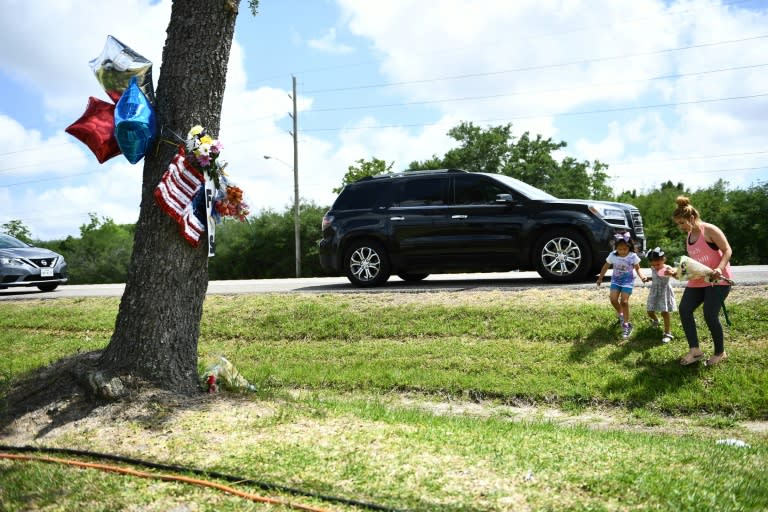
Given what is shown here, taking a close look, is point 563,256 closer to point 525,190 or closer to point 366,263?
point 525,190

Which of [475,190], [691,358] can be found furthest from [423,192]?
[691,358]

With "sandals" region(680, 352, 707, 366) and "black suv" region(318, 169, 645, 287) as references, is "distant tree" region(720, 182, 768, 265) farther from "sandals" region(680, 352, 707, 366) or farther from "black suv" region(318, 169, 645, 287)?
"sandals" region(680, 352, 707, 366)

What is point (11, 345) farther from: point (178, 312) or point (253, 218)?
point (253, 218)

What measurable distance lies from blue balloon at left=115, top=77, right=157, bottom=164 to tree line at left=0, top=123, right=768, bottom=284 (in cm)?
2351

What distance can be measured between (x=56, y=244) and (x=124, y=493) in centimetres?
5562

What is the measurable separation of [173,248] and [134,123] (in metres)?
1.12

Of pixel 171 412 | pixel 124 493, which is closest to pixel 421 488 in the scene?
pixel 124 493

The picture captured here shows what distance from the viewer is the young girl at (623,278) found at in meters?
9.06

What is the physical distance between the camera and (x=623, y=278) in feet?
29.9

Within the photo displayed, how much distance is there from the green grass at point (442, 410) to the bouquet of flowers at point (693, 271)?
1020mm

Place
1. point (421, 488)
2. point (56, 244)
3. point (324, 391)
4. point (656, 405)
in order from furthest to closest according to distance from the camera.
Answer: point (56, 244)
point (324, 391)
point (656, 405)
point (421, 488)

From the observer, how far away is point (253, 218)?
41344 millimetres

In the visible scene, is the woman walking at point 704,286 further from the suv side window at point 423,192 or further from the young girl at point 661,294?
the suv side window at point 423,192

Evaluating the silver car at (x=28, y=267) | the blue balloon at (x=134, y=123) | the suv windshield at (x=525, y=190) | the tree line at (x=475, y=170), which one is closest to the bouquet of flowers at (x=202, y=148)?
the blue balloon at (x=134, y=123)
